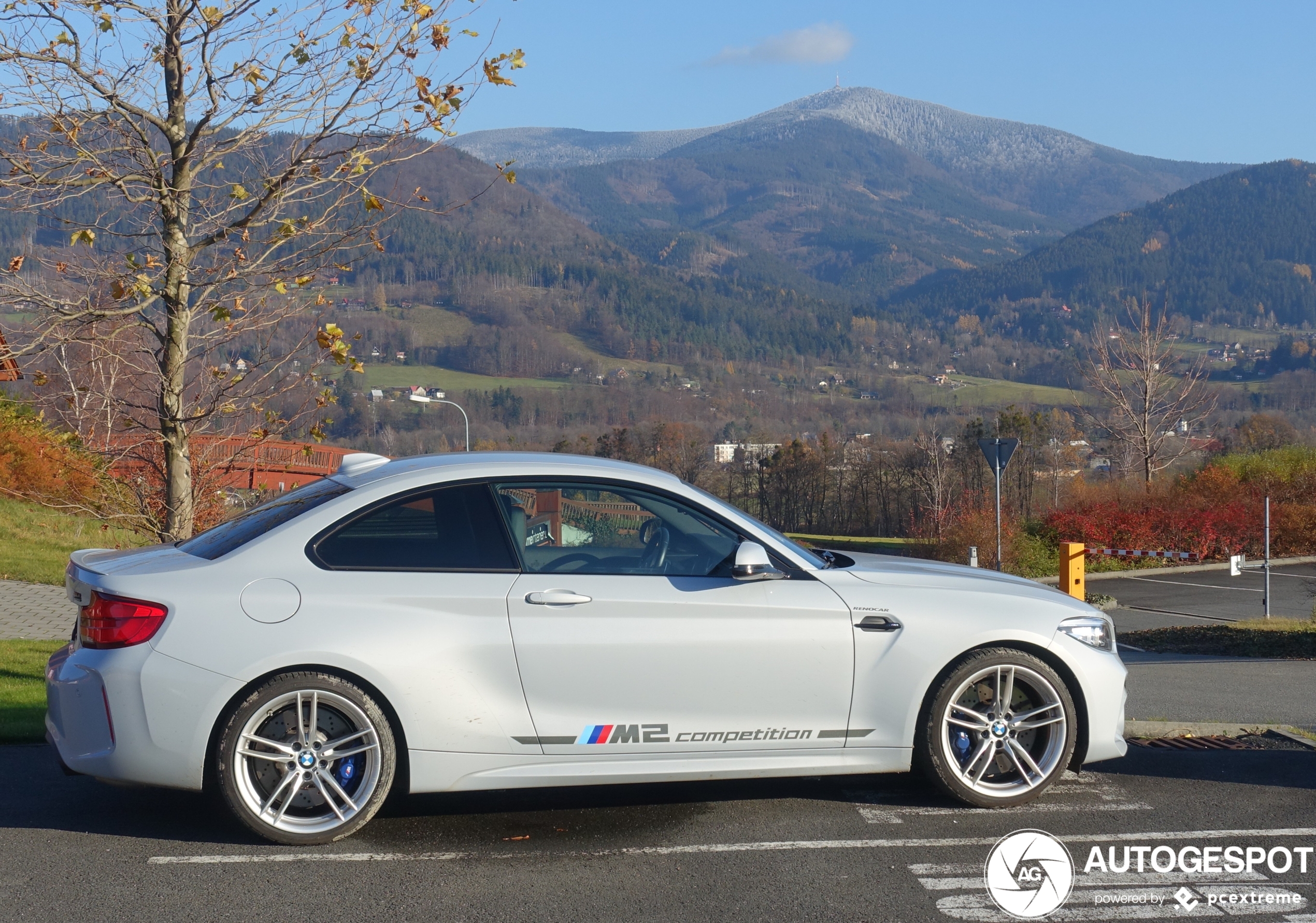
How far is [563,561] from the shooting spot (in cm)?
505

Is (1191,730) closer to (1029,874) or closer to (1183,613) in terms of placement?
(1029,874)

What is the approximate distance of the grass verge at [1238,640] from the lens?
1302 centimetres

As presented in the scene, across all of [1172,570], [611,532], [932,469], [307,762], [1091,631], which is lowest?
[1172,570]

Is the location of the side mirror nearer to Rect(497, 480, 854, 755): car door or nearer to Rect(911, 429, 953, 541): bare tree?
Rect(497, 480, 854, 755): car door

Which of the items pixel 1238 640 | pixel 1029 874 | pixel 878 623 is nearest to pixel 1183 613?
pixel 1238 640

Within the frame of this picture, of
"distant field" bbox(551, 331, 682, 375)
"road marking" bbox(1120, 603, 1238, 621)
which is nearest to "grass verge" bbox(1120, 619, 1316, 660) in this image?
"road marking" bbox(1120, 603, 1238, 621)

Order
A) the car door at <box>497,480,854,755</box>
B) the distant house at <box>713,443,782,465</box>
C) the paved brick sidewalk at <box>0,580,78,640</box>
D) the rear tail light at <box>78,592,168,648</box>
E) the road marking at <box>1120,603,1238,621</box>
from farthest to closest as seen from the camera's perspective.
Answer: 1. the distant house at <box>713,443,782,465</box>
2. the road marking at <box>1120,603,1238,621</box>
3. the paved brick sidewalk at <box>0,580,78,640</box>
4. the car door at <box>497,480,854,755</box>
5. the rear tail light at <box>78,592,168,648</box>

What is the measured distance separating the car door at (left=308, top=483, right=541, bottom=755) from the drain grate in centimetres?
369

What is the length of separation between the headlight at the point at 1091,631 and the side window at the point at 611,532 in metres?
1.57

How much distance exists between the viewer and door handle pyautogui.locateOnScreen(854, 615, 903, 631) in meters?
5.12

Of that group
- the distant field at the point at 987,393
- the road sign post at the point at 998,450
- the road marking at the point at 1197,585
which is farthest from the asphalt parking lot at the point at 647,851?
the distant field at the point at 987,393

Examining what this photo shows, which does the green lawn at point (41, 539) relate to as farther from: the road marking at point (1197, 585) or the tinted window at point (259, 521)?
the road marking at point (1197, 585)

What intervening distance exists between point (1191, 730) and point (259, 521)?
17.3 feet

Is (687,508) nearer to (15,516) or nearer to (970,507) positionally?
(15,516)
